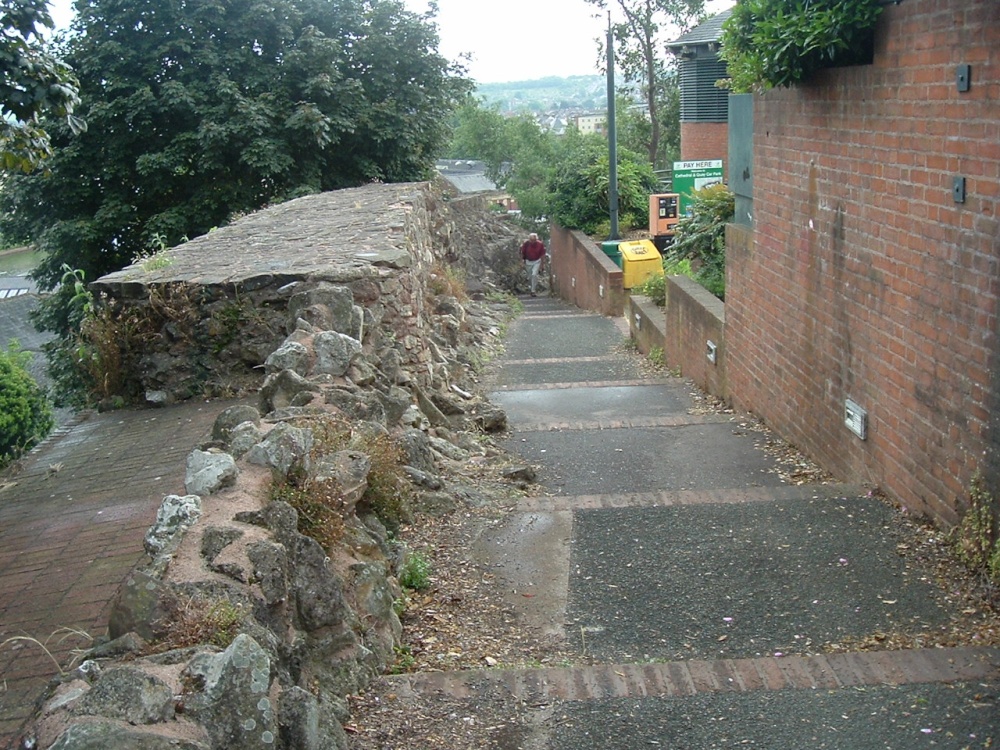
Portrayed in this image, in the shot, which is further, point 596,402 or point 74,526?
point 596,402

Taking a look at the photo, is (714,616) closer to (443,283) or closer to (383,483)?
(383,483)

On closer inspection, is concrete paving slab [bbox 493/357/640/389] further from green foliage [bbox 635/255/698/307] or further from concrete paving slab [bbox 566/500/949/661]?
concrete paving slab [bbox 566/500/949/661]

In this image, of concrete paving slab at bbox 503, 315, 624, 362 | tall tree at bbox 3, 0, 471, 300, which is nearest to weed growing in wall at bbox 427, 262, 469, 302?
concrete paving slab at bbox 503, 315, 624, 362

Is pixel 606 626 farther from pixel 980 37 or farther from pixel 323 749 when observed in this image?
pixel 980 37

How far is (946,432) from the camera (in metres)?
5.88

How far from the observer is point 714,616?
209 inches

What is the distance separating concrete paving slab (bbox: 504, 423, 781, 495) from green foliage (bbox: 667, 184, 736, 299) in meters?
4.52

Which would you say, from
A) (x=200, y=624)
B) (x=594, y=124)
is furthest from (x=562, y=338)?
(x=594, y=124)

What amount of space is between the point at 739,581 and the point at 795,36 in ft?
12.0

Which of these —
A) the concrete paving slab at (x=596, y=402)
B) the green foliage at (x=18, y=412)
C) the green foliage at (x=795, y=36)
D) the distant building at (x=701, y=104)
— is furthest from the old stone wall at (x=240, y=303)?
the distant building at (x=701, y=104)

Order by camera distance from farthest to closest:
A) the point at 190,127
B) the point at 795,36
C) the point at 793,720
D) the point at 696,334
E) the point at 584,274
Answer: the point at 584,274
the point at 190,127
the point at 696,334
the point at 795,36
the point at 793,720

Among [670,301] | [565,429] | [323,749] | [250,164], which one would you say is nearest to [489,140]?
[250,164]

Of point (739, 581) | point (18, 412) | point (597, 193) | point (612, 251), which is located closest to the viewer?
point (739, 581)

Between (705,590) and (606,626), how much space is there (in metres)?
0.68
